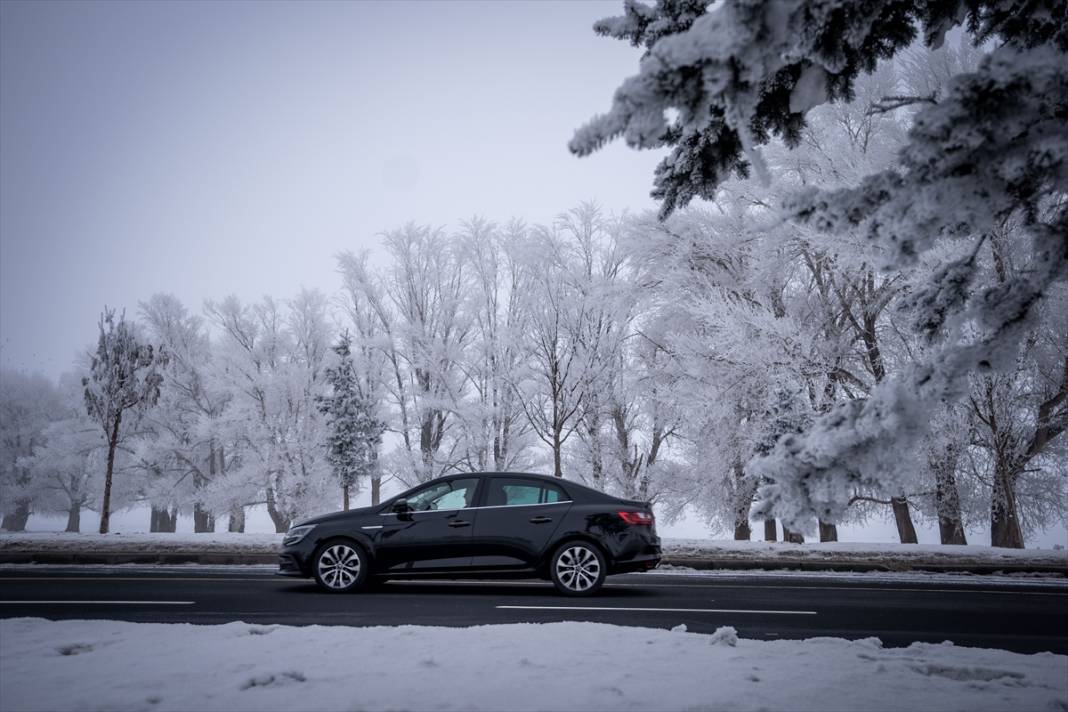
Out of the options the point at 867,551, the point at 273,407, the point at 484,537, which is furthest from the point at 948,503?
the point at 273,407

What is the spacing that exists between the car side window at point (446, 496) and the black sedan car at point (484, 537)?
0.01 m

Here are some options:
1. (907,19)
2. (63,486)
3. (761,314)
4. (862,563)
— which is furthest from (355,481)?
(907,19)

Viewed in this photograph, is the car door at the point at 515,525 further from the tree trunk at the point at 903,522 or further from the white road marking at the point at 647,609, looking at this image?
the tree trunk at the point at 903,522

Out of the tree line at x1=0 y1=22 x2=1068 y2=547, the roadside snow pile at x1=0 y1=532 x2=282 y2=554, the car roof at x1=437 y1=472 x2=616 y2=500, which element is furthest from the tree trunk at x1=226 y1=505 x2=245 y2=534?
the car roof at x1=437 y1=472 x2=616 y2=500

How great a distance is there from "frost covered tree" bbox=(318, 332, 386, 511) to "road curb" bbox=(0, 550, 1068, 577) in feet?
34.2

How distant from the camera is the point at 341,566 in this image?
8.98 metres

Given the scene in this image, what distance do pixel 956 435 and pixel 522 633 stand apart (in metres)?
14.6

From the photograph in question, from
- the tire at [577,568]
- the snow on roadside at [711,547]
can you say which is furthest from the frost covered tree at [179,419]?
the tire at [577,568]

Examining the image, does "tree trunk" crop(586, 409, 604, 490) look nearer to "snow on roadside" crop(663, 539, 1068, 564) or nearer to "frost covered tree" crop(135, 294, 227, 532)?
"snow on roadside" crop(663, 539, 1068, 564)

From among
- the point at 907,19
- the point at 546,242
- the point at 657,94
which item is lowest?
the point at 657,94

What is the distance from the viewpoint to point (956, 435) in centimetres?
1567

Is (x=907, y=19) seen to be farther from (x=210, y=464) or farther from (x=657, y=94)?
(x=210, y=464)

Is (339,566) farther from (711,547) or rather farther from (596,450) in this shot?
(596,450)

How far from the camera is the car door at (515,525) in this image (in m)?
8.80
